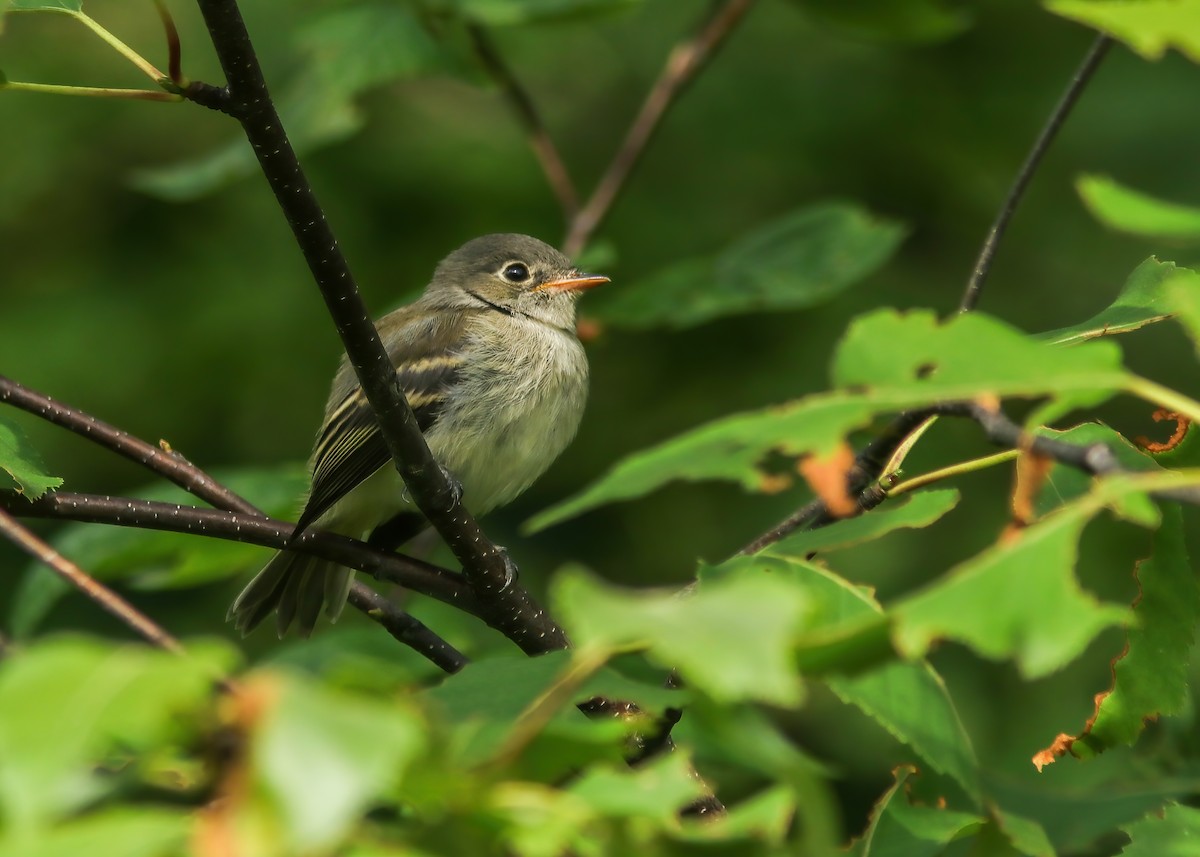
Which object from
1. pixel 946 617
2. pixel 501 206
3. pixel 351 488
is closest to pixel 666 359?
pixel 501 206

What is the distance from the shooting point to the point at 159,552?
4012 millimetres

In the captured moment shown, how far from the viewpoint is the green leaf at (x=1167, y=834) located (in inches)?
76.5

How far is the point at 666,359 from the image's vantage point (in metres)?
7.07

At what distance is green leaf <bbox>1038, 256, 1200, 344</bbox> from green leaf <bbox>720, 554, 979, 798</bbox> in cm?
59

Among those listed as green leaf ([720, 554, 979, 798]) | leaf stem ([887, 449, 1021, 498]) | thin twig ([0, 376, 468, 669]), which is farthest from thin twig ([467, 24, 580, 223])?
green leaf ([720, 554, 979, 798])

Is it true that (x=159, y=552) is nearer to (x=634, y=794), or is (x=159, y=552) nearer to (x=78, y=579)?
(x=78, y=579)

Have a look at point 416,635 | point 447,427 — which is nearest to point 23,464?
point 416,635

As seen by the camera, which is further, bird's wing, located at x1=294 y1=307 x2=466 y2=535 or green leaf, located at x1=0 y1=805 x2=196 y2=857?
bird's wing, located at x1=294 y1=307 x2=466 y2=535

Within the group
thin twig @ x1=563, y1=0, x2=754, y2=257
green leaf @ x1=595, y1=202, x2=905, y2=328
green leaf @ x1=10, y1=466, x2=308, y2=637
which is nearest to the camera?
green leaf @ x1=10, y1=466, x2=308, y2=637

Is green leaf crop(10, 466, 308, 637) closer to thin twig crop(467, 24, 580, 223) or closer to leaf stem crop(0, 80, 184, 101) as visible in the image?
thin twig crop(467, 24, 580, 223)

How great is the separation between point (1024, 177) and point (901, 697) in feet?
4.99

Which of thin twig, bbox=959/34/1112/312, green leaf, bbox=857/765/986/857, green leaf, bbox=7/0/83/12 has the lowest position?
green leaf, bbox=857/765/986/857

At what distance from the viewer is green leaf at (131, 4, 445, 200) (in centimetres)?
474

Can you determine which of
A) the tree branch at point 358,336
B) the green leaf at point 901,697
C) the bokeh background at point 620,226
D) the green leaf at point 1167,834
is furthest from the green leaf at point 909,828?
the bokeh background at point 620,226
